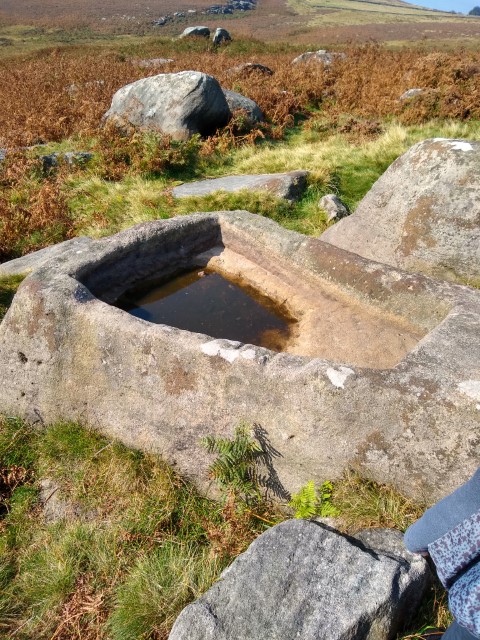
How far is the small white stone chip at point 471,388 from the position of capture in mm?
2955

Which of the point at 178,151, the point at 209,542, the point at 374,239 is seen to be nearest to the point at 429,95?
the point at 178,151

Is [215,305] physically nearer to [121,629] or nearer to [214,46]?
[121,629]

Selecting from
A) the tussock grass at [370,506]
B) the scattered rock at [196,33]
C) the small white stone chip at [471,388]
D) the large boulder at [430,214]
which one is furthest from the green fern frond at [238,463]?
the scattered rock at [196,33]

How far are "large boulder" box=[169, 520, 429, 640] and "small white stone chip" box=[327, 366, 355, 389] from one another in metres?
0.89

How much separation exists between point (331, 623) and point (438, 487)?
3.63 ft

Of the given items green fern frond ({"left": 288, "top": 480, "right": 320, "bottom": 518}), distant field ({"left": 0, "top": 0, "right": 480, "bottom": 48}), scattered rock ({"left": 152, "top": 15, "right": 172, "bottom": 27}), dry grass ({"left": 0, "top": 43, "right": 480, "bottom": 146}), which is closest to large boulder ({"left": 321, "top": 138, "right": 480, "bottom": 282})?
green fern frond ({"left": 288, "top": 480, "right": 320, "bottom": 518})

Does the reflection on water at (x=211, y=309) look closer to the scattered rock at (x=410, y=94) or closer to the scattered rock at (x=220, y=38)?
the scattered rock at (x=410, y=94)

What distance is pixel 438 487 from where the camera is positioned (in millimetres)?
3051

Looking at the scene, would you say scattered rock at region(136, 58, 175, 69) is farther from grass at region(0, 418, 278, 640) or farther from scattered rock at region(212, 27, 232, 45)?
grass at region(0, 418, 278, 640)

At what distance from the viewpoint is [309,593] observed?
2602 millimetres

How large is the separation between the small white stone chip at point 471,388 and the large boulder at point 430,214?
3426 mm

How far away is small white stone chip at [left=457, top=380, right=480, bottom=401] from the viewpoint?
9.70 feet

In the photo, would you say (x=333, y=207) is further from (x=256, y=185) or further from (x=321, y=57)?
(x=321, y=57)

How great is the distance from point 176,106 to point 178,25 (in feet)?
165
